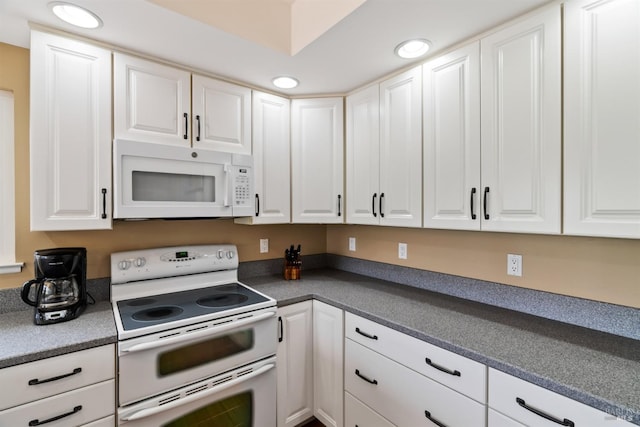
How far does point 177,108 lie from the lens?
1765 mm

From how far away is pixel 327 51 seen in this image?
1.65 metres

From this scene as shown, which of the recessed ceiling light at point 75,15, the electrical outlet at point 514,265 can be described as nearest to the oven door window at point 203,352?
the electrical outlet at point 514,265

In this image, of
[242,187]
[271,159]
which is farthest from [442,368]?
[271,159]

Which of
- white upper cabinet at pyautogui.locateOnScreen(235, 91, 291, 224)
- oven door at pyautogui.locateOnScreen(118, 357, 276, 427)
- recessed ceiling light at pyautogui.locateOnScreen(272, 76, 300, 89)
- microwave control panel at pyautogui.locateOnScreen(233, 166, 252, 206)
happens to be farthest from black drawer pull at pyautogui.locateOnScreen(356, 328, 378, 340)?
recessed ceiling light at pyautogui.locateOnScreen(272, 76, 300, 89)

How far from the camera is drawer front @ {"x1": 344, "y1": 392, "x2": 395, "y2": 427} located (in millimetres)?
1545

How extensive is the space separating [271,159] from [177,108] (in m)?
0.67

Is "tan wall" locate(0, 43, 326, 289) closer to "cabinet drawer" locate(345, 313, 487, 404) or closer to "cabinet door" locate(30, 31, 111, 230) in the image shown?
"cabinet door" locate(30, 31, 111, 230)

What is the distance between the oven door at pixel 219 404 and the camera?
134 cm

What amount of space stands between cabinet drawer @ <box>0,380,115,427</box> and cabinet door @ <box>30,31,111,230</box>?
741 millimetres

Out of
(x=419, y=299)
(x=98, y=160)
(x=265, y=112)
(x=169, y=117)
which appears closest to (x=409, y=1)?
(x=265, y=112)

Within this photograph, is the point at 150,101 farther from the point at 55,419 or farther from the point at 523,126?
the point at 523,126

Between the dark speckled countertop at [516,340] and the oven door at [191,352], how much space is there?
248 mm

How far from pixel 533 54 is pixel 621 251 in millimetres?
916

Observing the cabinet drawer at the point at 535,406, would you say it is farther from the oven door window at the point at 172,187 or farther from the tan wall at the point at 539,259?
the oven door window at the point at 172,187
